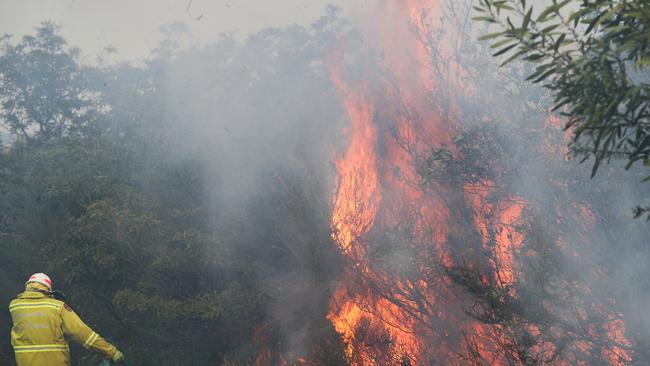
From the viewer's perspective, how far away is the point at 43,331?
5.94 meters

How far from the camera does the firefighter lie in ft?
19.5

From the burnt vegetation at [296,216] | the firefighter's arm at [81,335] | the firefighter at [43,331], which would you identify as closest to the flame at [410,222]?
the burnt vegetation at [296,216]

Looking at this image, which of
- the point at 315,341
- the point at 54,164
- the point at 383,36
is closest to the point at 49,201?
the point at 54,164

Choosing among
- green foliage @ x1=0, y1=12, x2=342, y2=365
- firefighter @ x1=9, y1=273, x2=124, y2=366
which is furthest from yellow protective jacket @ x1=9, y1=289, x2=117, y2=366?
green foliage @ x1=0, y1=12, x2=342, y2=365

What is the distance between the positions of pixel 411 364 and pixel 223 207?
960 cm

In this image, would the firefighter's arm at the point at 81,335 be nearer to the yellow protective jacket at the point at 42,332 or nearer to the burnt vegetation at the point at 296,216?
the yellow protective jacket at the point at 42,332

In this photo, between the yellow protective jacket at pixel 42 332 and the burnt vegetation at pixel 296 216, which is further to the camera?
the burnt vegetation at pixel 296 216

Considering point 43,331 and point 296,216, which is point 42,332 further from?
point 296,216

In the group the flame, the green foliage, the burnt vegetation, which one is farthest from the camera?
the green foliage

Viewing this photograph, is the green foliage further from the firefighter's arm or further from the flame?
the firefighter's arm

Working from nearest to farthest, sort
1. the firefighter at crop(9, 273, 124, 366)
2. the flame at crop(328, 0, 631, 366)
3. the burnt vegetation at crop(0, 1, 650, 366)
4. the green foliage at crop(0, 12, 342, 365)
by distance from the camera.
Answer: the firefighter at crop(9, 273, 124, 366)
the burnt vegetation at crop(0, 1, 650, 366)
the flame at crop(328, 0, 631, 366)
the green foliage at crop(0, 12, 342, 365)

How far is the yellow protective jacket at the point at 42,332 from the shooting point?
19.5ft

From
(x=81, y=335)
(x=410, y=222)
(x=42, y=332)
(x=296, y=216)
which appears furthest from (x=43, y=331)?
(x=296, y=216)

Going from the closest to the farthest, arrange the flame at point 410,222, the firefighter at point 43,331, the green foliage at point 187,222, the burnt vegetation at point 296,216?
1. the firefighter at point 43,331
2. the burnt vegetation at point 296,216
3. the flame at point 410,222
4. the green foliage at point 187,222
